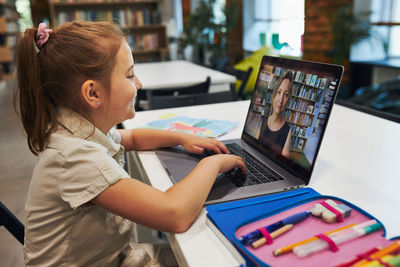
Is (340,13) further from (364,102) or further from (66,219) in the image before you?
(66,219)

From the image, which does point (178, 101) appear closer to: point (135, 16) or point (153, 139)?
point (153, 139)

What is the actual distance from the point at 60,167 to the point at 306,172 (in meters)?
0.53

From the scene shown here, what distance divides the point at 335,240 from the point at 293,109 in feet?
1.30

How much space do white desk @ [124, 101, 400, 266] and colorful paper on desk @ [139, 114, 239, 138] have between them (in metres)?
0.05

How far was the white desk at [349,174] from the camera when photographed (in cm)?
63

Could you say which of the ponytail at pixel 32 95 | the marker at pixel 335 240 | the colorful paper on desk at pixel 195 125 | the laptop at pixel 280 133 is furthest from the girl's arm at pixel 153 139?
the marker at pixel 335 240

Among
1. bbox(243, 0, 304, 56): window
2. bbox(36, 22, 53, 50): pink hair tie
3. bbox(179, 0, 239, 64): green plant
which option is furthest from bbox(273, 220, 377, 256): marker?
bbox(179, 0, 239, 64): green plant

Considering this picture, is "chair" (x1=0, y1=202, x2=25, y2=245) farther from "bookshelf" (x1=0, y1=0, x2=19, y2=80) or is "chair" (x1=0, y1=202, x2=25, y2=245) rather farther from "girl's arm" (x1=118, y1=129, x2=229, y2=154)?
"bookshelf" (x1=0, y1=0, x2=19, y2=80)

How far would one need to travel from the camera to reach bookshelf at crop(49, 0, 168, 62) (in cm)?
558

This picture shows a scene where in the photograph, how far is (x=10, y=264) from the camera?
193 cm

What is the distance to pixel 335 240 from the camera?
1.87ft

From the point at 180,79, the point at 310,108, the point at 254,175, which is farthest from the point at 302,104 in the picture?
the point at 180,79

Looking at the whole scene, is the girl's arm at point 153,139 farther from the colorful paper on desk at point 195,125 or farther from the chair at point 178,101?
the chair at point 178,101

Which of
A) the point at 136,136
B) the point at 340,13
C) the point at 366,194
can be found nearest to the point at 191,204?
the point at 366,194
